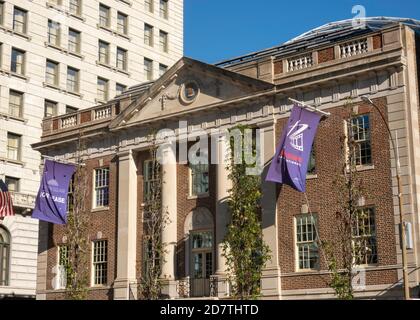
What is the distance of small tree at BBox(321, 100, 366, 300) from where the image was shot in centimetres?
2394

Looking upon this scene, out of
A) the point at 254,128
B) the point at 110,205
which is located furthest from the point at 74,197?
the point at 254,128

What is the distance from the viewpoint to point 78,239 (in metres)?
34.9

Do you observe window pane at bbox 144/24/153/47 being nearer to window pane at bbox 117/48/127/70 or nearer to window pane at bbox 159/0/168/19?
window pane at bbox 159/0/168/19

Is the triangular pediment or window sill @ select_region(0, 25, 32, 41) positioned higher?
window sill @ select_region(0, 25, 32, 41)

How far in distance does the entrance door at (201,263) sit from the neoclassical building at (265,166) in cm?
5

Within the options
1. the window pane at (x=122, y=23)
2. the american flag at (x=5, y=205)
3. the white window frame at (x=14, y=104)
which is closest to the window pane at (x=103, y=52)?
the window pane at (x=122, y=23)

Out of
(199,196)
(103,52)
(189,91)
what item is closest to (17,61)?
(103,52)

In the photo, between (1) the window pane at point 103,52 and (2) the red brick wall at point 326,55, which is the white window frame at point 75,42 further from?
(2) the red brick wall at point 326,55

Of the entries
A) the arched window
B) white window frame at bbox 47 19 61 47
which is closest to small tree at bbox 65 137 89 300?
the arched window

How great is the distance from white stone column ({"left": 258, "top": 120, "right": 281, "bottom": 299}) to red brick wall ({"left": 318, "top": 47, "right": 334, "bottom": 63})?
11.5 feet

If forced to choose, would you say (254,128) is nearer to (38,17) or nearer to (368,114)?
(368,114)

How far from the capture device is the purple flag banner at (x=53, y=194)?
35.2 m

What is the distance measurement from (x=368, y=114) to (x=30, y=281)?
104ft

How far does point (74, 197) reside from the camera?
36438mm
